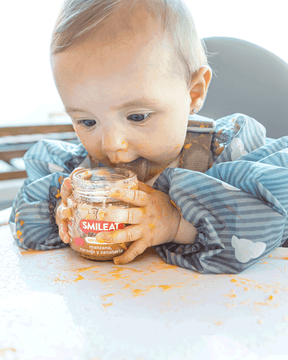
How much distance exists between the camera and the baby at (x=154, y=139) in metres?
0.48

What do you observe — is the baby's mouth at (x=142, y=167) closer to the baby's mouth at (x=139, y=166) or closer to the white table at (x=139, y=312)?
the baby's mouth at (x=139, y=166)

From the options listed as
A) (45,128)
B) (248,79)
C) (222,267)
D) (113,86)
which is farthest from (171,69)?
(45,128)

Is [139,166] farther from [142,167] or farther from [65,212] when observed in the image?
[65,212]

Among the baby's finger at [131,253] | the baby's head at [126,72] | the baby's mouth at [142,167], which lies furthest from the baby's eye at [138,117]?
the baby's finger at [131,253]

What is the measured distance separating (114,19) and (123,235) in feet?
1.14

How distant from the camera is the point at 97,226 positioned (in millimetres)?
469

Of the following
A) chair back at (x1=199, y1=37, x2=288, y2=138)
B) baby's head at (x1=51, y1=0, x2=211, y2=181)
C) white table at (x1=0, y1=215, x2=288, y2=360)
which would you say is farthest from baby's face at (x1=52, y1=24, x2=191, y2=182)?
chair back at (x1=199, y1=37, x2=288, y2=138)

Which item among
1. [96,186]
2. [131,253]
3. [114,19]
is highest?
[114,19]

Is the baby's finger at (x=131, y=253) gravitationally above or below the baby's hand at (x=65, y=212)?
below

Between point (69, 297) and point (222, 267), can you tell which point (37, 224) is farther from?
point (222, 267)

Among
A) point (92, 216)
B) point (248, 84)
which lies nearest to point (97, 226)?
point (92, 216)

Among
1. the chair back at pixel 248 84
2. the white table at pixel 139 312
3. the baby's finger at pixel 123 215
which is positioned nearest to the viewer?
the white table at pixel 139 312

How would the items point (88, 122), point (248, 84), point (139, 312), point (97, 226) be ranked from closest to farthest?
point (139, 312) → point (97, 226) → point (88, 122) → point (248, 84)

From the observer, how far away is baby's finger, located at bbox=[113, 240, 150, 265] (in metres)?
0.49
